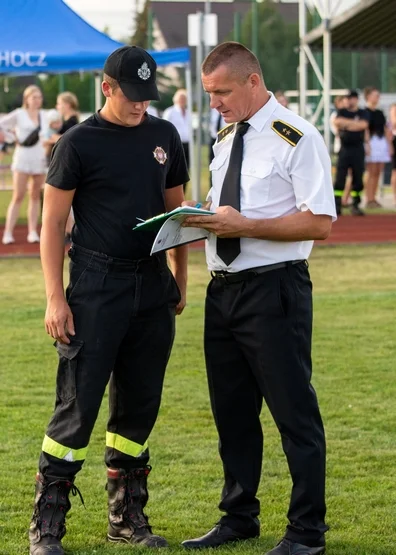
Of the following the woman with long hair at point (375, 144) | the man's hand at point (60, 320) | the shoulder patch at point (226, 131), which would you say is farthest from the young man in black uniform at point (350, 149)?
the man's hand at point (60, 320)

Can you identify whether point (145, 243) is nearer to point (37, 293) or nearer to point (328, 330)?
point (328, 330)

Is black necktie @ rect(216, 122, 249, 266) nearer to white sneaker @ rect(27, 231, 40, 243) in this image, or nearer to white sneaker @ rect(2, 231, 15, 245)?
white sneaker @ rect(27, 231, 40, 243)

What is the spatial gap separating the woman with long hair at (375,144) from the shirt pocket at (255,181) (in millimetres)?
16077

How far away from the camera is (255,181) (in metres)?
4.43

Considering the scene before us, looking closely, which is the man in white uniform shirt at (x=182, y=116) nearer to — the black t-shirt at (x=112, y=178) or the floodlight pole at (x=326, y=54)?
the floodlight pole at (x=326, y=54)

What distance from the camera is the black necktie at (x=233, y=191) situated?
176 inches

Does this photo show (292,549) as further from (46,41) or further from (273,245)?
(46,41)

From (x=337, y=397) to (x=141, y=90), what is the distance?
3.49 meters

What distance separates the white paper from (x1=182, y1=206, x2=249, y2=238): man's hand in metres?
0.06

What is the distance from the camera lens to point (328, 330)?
9.57 m

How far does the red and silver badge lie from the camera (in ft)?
15.1

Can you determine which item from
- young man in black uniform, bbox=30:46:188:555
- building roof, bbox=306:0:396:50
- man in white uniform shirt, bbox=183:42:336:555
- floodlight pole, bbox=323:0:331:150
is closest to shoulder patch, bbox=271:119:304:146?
man in white uniform shirt, bbox=183:42:336:555

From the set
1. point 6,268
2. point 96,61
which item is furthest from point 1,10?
point 6,268

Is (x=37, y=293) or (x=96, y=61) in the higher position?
(x=96, y=61)
